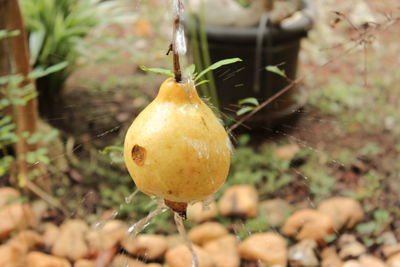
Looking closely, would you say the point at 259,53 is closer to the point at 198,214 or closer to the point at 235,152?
the point at 198,214

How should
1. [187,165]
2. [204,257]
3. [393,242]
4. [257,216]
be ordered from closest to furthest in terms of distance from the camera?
[187,165] < [204,257] < [393,242] < [257,216]

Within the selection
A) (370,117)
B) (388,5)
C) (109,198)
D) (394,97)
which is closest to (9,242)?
(109,198)

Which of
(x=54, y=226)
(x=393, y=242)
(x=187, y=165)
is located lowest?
(x=393, y=242)

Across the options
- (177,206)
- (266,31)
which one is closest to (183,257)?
(177,206)

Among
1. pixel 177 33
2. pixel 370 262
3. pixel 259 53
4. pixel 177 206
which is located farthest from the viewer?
pixel 259 53

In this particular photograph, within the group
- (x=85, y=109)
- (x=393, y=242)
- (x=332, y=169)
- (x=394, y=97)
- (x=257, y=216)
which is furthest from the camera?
(x=394, y=97)

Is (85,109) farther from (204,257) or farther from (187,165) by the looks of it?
(187,165)
